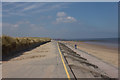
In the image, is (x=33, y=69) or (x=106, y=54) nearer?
(x=33, y=69)

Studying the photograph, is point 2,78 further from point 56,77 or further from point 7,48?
point 7,48

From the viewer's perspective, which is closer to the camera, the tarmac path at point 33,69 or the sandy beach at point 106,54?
the tarmac path at point 33,69

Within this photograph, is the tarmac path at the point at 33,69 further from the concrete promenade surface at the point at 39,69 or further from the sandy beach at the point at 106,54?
the sandy beach at the point at 106,54

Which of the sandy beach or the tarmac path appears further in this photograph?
the sandy beach

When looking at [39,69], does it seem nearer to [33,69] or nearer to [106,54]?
[33,69]

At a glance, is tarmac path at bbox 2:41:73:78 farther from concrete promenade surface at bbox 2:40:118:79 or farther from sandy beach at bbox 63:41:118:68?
sandy beach at bbox 63:41:118:68

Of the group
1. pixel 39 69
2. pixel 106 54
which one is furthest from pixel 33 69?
pixel 106 54

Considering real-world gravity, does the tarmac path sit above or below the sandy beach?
above

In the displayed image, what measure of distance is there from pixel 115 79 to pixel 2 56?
10613 millimetres

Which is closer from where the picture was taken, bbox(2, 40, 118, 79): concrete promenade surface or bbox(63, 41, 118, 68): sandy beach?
bbox(2, 40, 118, 79): concrete promenade surface

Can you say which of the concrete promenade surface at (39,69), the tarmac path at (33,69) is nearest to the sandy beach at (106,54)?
the concrete promenade surface at (39,69)

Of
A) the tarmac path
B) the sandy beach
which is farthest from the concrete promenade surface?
the sandy beach

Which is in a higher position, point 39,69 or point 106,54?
point 39,69

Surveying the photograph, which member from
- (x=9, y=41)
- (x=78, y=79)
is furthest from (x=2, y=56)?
(x=78, y=79)
